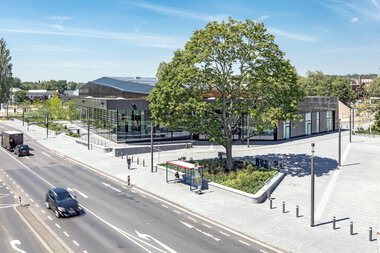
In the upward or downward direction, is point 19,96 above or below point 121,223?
above

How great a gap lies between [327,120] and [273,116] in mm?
44602

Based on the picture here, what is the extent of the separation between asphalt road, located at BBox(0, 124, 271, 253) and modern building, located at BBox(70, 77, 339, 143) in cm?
2103

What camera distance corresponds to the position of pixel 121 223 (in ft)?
81.7

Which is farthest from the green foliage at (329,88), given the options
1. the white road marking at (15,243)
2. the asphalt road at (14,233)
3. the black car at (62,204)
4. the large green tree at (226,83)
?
the white road marking at (15,243)

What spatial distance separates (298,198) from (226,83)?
47.3 feet

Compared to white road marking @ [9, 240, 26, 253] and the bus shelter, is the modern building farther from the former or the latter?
white road marking @ [9, 240, 26, 253]

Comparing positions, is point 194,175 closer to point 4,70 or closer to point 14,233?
point 14,233

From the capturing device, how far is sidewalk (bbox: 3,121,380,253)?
22.0 m

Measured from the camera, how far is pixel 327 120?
74.0 metres

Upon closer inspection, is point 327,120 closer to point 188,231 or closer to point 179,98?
point 179,98

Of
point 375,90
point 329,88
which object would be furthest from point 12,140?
point 375,90

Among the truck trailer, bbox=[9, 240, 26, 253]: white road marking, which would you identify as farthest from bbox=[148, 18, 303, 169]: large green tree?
the truck trailer

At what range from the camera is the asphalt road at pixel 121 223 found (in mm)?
21047

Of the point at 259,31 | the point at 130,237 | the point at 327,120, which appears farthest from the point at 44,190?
the point at 327,120
